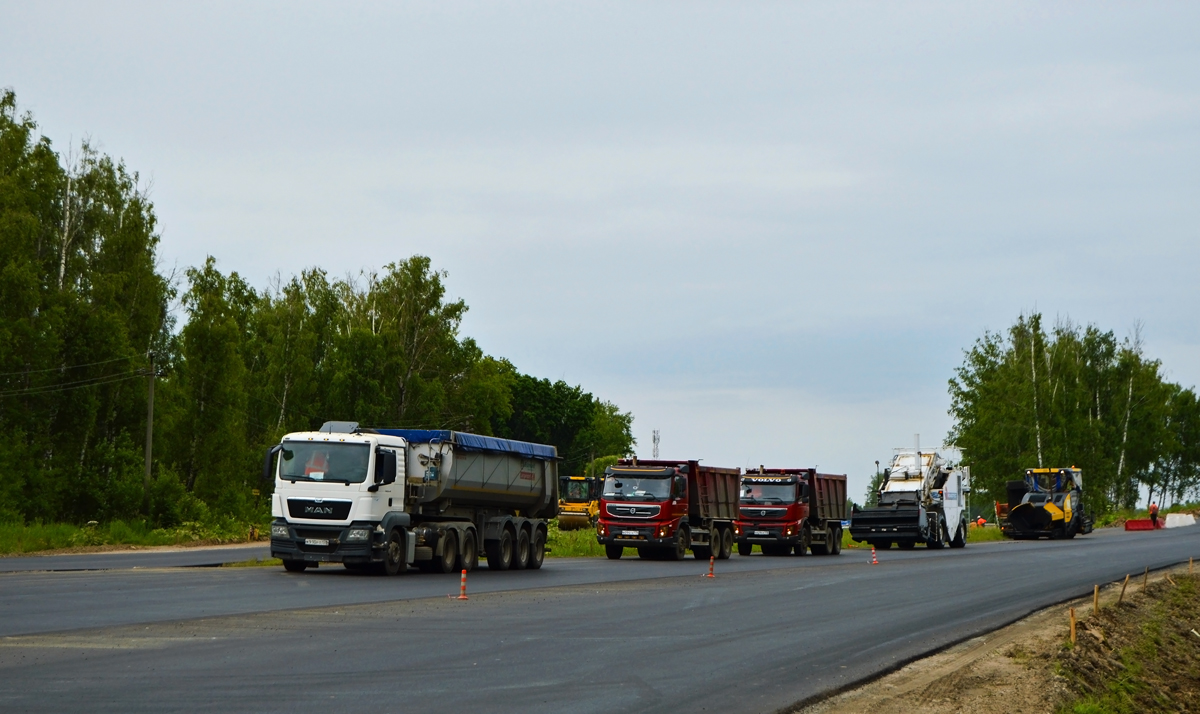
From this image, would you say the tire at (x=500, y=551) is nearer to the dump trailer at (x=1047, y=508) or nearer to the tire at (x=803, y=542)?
the tire at (x=803, y=542)

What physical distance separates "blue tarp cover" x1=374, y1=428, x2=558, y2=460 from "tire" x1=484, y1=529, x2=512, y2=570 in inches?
83.8

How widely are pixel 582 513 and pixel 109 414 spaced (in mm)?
25093

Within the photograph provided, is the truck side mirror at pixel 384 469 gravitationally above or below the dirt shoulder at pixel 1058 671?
above

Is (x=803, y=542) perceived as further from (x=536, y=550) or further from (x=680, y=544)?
(x=536, y=550)

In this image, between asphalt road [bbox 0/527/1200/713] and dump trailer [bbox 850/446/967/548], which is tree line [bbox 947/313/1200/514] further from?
asphalt road [bbox 0/527/1200/713]

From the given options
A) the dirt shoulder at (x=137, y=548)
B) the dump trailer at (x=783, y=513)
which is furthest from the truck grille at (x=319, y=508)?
the dump trailer at (x=783, y=513)

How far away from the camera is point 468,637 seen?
15.9 metres

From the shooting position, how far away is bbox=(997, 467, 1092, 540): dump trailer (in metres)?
63.0

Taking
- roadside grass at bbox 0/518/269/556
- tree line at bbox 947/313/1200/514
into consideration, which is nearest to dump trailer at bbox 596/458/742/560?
roadside grass at bbox 0/518/269/556

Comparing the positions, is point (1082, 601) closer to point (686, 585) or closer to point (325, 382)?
point (686, 585)

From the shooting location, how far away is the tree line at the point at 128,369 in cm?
4900

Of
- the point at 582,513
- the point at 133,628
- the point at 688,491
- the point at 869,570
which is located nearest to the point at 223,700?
the point at 133,628

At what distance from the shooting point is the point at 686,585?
27.1m

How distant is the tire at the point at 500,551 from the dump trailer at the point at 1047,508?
1519 inches
